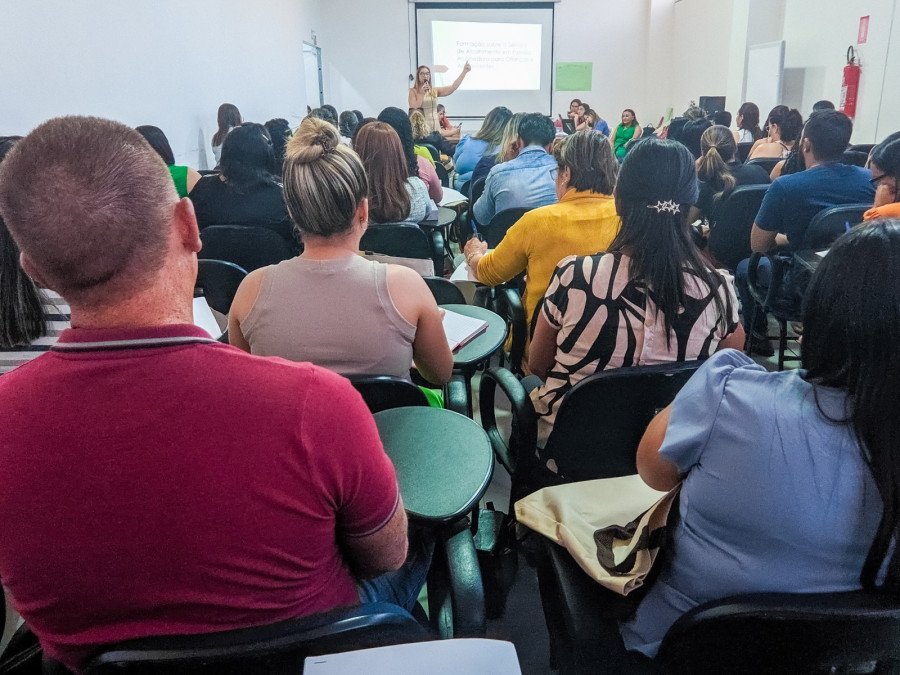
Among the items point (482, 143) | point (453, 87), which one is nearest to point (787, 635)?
point (482, 143)

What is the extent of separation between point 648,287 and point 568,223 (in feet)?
2.35

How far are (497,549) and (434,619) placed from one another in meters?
0.43

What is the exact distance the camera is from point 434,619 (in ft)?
4.52

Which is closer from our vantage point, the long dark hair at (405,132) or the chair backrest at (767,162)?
the long dark hair at (405,132)

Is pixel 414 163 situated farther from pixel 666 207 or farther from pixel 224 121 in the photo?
pixel 224 121

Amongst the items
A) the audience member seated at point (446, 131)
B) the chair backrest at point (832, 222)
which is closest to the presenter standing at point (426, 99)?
the audience member seated at point (446, 131)

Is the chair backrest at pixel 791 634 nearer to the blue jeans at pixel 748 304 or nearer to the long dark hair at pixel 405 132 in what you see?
the blue jeans at pixel 748 304

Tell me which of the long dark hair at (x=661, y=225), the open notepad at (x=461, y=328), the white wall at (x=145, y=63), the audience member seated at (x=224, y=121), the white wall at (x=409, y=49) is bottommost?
the open notepad at (x=461, y=328)

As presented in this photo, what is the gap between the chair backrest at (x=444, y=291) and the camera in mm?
2209

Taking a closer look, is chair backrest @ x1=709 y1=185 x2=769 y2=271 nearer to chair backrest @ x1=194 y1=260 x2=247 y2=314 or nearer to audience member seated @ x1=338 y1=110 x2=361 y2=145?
chair backrest @ x1=194 y1=260 x2=247 y2=314

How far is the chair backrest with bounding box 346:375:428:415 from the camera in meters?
1.28

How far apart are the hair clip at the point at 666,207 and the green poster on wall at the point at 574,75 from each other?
1005 cm

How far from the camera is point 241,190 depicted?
9.76ft

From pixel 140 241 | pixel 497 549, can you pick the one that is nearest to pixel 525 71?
pixel 497 549
